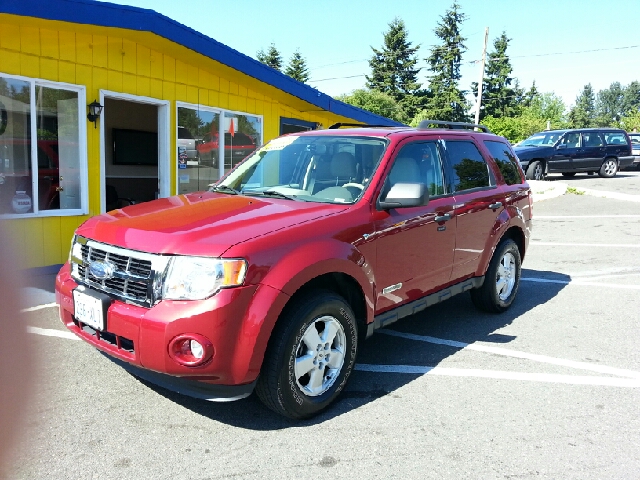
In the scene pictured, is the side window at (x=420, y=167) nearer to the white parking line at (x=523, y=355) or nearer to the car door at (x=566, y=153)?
the white parking line at (x=523, y=355)

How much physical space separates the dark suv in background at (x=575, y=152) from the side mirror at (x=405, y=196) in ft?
59.0

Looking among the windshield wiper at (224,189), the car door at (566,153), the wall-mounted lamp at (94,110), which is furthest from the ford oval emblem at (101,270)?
the car door at (566,153)

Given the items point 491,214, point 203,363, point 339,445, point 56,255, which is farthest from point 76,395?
point 56,255

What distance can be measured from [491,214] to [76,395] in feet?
12.7

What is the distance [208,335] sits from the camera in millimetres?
2949

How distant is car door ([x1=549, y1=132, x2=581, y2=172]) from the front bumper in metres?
20.4

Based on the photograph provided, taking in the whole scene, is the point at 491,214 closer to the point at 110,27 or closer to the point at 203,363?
the point at 203,363

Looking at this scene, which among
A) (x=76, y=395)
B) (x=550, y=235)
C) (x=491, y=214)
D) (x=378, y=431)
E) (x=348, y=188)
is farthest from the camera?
(x=550, y=235)

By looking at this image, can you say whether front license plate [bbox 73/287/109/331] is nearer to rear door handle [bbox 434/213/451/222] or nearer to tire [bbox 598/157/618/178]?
rear door handle [bbox 434/213/451/222]

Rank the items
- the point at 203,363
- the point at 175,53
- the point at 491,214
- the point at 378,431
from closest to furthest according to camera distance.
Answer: the point at 203,363, the point at 378,431, the point at 491,214, the point at 175,53

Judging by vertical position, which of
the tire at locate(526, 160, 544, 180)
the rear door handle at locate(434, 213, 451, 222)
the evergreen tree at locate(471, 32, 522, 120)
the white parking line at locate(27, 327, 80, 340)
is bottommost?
the white parking line at locate(27, 327, 80, 340)

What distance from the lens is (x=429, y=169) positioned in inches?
185

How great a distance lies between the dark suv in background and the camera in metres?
20.8

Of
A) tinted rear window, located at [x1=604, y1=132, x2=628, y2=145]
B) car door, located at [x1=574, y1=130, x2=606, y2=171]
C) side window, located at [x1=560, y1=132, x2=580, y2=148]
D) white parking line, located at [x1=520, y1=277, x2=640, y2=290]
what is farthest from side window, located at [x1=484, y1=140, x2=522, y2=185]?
tinted rear window, located at [x1=604, y1=132, x2=628, y2=145]
